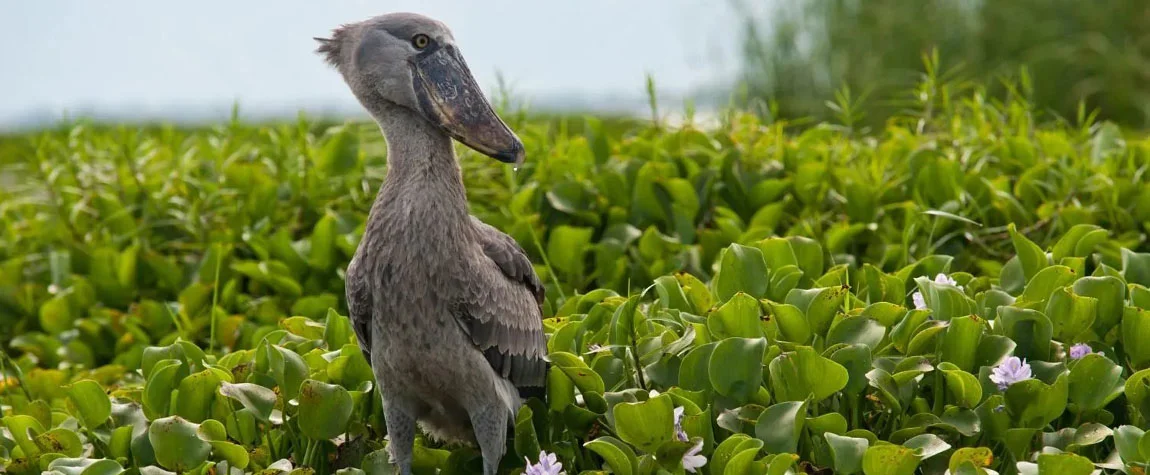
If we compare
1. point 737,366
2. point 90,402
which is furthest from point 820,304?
point 90,402

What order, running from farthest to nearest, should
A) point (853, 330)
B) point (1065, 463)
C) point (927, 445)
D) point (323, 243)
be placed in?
point (323, 243) < point (853, 330) < point (927, 445) < point (1065, 463)

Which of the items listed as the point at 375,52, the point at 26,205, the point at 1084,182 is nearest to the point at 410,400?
the point at 375,52

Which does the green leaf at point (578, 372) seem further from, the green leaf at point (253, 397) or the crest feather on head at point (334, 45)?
the crest feather on head at point (334, 45)

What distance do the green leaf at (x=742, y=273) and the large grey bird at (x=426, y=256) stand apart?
0.77 meters

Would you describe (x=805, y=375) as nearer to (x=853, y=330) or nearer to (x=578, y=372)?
(x=853, y=330)

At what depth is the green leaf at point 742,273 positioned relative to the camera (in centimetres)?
377

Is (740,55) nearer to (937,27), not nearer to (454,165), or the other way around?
(937,27)

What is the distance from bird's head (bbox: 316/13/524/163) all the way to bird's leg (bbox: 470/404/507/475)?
2.04ft

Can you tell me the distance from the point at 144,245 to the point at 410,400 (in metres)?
3.26

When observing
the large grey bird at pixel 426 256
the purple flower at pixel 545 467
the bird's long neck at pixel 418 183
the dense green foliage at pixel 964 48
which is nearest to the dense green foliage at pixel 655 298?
the purple flower at pixel 545 467

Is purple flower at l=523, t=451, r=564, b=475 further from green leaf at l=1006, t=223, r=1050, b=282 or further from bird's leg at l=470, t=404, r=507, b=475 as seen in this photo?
green leaf at l=1006, t=223, r=1050, b=282

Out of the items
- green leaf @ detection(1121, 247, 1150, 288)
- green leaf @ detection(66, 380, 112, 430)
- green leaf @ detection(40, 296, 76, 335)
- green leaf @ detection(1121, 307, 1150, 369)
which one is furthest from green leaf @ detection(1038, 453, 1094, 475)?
green leaf @ detection(40, 296, 76, 335)

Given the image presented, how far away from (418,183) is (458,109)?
0.20 m

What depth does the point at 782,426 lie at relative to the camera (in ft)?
Result: 10.5
